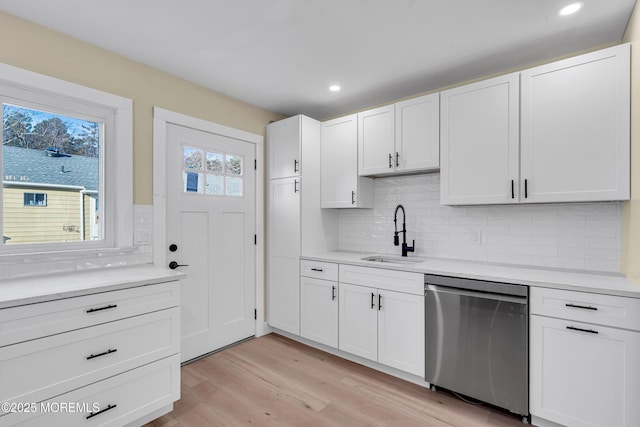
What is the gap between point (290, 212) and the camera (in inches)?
125

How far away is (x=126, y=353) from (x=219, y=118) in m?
2.16

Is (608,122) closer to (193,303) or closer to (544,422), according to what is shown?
(544,422)

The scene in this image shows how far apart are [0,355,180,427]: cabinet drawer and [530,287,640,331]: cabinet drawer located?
2.40 metres

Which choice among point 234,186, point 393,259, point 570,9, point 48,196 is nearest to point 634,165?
point 570,9

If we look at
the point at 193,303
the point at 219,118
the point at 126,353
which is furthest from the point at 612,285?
the point at 219,118

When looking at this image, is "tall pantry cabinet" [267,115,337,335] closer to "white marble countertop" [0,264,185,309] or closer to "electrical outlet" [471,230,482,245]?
"white marble countertop" [0,264,185,309]

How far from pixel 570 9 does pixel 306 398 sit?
10.0 ft

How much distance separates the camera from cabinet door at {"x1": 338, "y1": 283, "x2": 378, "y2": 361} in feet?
8.48

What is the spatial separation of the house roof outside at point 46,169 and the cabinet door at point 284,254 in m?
1.63

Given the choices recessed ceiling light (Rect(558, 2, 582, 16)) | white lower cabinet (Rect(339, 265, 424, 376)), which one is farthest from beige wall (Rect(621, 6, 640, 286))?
white lower cabinet (Rect(339, 265, 424, 376))

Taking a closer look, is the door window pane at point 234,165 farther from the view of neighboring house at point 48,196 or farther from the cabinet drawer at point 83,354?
the cabinet drawer at point 83,354

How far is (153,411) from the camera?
75.1 inches

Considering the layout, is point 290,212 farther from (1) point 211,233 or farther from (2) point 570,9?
(2) point 570,9

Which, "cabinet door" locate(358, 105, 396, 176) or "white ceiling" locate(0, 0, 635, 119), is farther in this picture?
"cabinet door" locate(358, 105, 396, 176)
